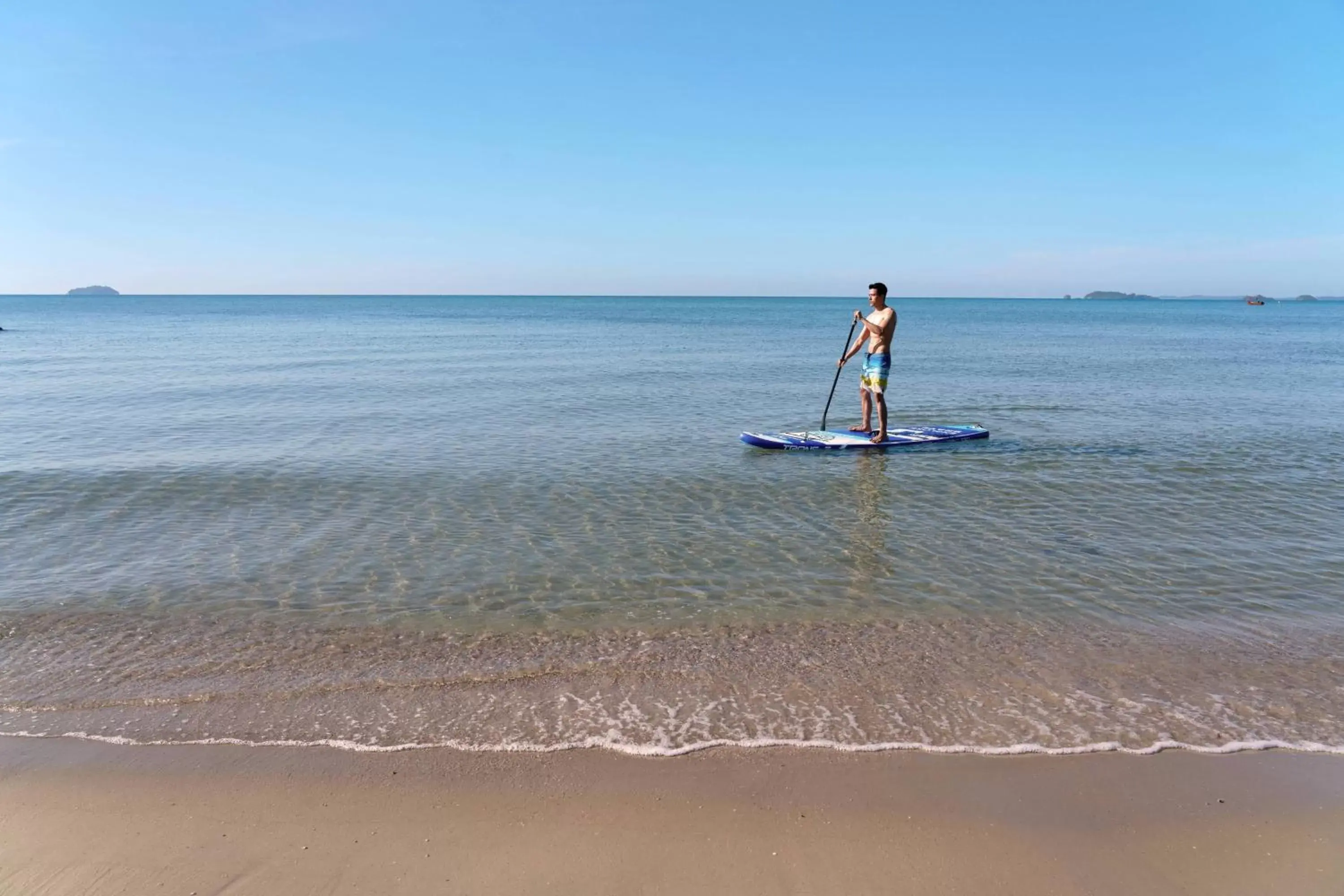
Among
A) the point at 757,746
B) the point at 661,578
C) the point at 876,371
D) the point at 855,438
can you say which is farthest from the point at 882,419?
the point at 757,746

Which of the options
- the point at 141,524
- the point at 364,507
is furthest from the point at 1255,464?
the point at 141,524

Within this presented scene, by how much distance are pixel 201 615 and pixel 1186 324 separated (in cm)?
9540

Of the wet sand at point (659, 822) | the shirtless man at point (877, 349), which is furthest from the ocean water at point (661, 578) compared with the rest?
the shirtless man at point (877, 349)

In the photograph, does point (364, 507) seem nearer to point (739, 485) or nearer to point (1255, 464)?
point (739, 485)

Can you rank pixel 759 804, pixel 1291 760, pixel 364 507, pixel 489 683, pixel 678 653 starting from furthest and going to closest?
pixel 364 507 → pixel 678 653 → pixel 489 683 → pixel 1291 760 → pixel 759 804

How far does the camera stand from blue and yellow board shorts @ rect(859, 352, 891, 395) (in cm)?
1462

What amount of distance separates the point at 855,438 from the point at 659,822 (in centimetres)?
1142

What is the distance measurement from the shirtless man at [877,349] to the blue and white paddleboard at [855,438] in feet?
0.77

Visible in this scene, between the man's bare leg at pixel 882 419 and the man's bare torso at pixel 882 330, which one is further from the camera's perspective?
the man's bare leg at pixel 882 419

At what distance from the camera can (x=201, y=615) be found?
723 centimetres

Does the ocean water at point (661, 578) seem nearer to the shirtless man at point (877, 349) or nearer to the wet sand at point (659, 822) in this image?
the wet sand at point (659, 822)

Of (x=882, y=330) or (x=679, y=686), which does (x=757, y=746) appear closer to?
(x=679, y=686)

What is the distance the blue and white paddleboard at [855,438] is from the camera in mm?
14750

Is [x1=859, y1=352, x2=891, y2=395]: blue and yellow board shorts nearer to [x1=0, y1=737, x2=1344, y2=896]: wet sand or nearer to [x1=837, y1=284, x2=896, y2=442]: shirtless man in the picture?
[x1=837, y1=284, x2=896, y2=442]: shirtless man
